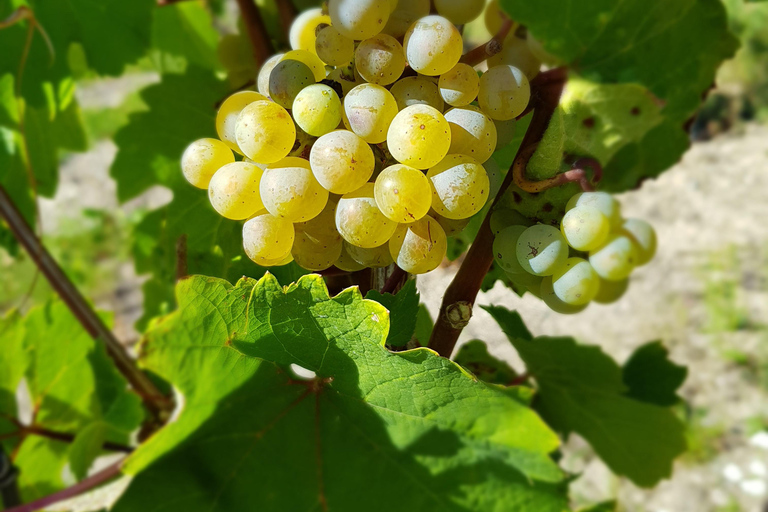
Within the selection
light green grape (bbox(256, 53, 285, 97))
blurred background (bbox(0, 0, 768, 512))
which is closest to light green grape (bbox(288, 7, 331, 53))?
light green grape (bbox(256, 53, 285, 97))

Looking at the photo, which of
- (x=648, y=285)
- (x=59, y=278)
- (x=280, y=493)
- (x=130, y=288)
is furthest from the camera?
(x=130, y=288)

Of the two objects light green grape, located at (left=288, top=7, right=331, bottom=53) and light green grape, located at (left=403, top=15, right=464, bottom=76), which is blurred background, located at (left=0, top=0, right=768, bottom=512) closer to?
light green grape, located at (left=288, top=7, right=331, bottom=53)

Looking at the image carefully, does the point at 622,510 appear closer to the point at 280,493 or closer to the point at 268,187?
the point at 280,493

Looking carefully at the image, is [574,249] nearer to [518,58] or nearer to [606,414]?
[518,58]

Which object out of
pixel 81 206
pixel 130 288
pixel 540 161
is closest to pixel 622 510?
pixel 540 161

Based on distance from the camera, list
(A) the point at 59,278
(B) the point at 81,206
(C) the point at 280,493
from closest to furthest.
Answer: (C) the point at 280,493 → (A) the point at 59,278 → (B) the point at 81,206

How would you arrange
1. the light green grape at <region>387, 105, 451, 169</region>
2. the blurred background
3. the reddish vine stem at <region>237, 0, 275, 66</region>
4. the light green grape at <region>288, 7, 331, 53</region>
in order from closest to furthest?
1. the light green grape at <region>387, 105, 451, 169</region>
2. the light green grape at <region>288, 7, 331, 53</region>
3. the reddish vine stem at <region>237, 0, 275, 66</region>
4. the blurred background
